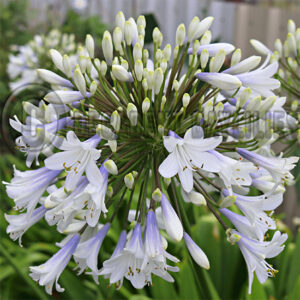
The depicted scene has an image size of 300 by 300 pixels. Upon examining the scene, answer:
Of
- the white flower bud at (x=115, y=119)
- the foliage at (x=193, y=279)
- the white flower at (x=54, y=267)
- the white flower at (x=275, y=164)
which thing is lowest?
the foliage at (x=193, y=279)

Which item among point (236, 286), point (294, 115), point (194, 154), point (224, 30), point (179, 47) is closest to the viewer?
point (194, 154)

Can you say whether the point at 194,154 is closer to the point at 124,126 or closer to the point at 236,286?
the point at 124,126

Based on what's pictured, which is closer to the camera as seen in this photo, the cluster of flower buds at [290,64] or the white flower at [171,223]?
the white flower at [171,223]

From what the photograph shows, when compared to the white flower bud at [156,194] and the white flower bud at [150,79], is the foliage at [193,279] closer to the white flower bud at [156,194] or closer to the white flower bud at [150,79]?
the white flower bud at [156,194]

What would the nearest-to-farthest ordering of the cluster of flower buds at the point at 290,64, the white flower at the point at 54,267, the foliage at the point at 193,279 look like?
1. the white flower at the point at 54,267
2. the cluster of flower buds at the point at 290,64
3. the foliage at the point at 193,279

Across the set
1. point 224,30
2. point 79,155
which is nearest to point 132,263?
point 79,155

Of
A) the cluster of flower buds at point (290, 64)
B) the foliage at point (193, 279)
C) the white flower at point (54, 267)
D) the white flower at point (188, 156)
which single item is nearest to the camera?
the white flower at point (188, 156)

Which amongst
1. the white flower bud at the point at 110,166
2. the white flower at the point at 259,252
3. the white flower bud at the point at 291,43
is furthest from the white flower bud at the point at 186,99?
the white flower bud at the point at 291,43
